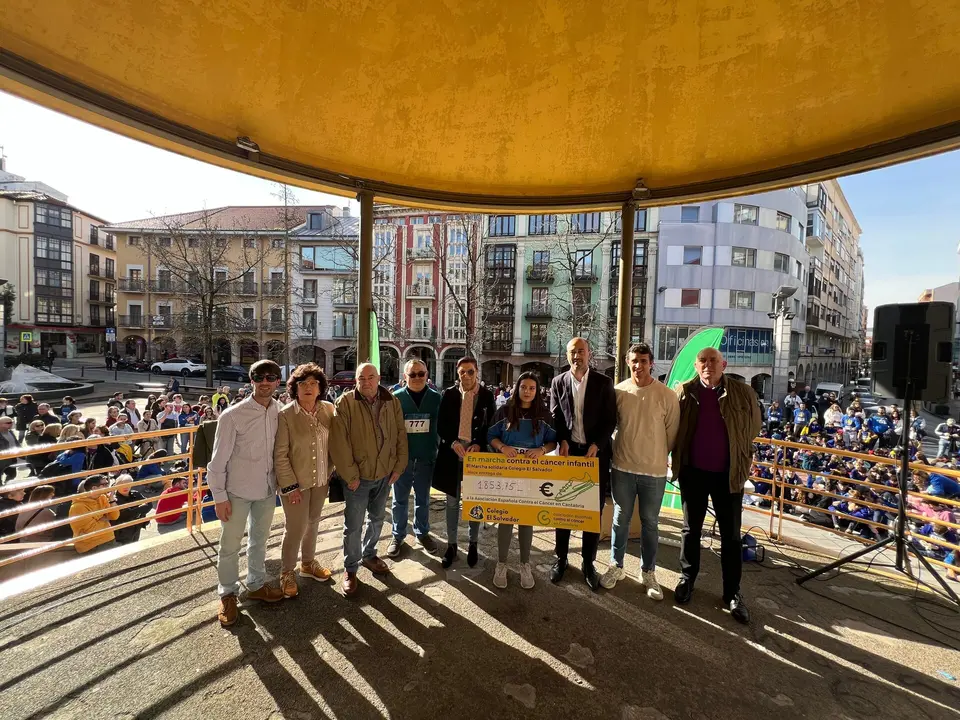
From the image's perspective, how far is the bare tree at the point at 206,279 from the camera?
962 inches

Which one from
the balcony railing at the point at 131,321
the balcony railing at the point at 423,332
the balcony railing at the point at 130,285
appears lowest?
the balcony railing at the point at 423,332

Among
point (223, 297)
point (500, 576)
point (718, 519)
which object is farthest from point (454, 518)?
point (223, 297)

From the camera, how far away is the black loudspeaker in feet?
12.5

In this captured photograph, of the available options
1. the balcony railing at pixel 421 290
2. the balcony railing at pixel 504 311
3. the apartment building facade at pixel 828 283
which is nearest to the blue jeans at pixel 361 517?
the balcony railing at pixel 504 311

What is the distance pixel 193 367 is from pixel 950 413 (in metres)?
56.3

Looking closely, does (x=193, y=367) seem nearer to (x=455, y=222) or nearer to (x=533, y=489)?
(x=455, y=222)

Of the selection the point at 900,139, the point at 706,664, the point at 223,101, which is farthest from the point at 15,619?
the point at 900,139

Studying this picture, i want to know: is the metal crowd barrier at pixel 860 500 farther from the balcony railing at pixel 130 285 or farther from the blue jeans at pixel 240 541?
the balcony railing at pixel 130 285

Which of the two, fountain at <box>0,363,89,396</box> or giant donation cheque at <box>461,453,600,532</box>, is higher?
giant donation cheque at <box>461,453,600,532</box>

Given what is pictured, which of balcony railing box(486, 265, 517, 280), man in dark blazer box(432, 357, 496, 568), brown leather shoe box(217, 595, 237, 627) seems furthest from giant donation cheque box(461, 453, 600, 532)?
balcony railing box(486, 265, 517, 280)

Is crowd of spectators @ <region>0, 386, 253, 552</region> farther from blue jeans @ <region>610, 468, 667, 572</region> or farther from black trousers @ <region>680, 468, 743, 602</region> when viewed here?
black trousers @ <region>680, 468, 743, 602</region>

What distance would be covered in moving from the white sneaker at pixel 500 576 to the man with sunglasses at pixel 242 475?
176 cm

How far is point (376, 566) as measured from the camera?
382 centimetres

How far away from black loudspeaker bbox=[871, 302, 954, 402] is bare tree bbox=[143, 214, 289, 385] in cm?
2299
